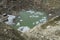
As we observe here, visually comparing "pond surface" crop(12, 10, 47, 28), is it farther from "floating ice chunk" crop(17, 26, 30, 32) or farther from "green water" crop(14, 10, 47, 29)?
"floating ice chunk" crop(17, 26, 30, 32)

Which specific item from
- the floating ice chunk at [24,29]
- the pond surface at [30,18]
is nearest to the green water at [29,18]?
the pond surface at [30,18]

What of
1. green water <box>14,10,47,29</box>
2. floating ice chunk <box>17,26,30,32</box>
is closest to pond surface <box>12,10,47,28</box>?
green water <box>14,10,47,29</box>

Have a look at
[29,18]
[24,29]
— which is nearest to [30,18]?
[29,18]

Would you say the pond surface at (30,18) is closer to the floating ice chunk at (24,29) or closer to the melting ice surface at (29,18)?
the melting ice surface at (29,18)

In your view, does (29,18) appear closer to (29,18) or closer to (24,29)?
(29,18)

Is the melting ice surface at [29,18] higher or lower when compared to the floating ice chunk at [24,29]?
higher

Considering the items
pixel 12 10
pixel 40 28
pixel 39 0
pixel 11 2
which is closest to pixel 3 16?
pixel 12 10

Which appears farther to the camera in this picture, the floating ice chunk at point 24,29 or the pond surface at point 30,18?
the pond surface at point 30,18
